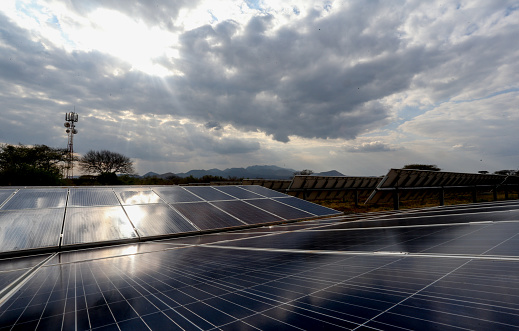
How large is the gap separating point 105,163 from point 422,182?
70.2 metres

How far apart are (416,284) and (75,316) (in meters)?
4.51

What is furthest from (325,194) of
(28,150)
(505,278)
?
(28,150)

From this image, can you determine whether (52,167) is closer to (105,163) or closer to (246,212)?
(105,163)

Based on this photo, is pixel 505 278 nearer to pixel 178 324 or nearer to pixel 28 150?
pixel 178 324

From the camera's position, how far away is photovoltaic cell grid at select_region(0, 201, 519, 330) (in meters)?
2.68

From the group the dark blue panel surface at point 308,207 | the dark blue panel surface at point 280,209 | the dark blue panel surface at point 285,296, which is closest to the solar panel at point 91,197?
the dark blue panel surface at point 285,296

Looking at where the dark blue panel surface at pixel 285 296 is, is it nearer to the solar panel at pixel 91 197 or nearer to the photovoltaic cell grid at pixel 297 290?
the photovoltaic cell grid at pixel 297 290

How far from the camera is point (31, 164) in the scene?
51.7 meters

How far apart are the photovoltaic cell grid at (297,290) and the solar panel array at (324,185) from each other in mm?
23200

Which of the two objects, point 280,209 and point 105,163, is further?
point 105,163

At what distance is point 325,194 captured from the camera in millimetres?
34750

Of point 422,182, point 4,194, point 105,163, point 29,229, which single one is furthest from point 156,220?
point 105,163

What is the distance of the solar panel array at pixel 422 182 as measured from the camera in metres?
26.7

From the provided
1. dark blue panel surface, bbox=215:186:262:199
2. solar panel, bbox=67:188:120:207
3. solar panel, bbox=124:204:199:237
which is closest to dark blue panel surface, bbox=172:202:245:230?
solar panel, bbox=124:204:199:237
